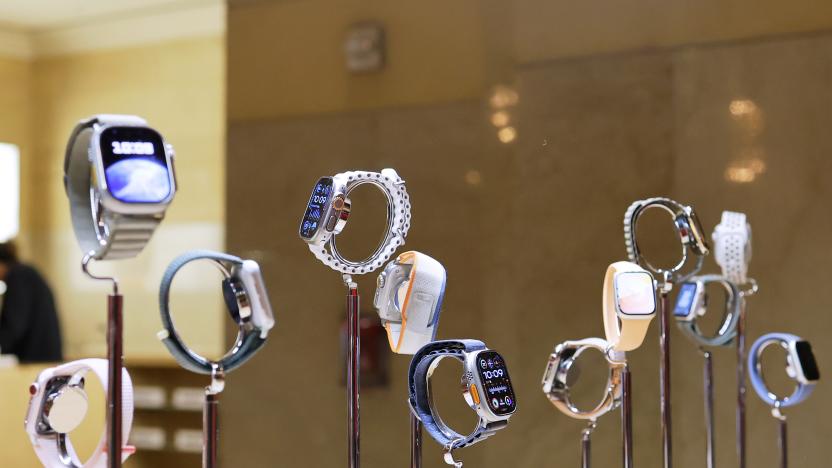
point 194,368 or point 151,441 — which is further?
point 151,441

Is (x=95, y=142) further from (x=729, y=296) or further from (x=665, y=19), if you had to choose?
(x=665, y=19)

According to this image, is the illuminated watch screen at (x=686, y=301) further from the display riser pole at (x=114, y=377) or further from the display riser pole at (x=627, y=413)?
the display riser pole at (x=114, y=377)

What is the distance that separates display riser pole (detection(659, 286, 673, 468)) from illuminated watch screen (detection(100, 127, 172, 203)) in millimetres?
1161

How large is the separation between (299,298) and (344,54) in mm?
835

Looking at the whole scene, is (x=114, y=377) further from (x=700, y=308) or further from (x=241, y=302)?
(x=700, y=308)

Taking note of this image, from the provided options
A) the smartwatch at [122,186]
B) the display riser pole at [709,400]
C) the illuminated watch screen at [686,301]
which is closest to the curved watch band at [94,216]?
the smartwatch at [122,186]

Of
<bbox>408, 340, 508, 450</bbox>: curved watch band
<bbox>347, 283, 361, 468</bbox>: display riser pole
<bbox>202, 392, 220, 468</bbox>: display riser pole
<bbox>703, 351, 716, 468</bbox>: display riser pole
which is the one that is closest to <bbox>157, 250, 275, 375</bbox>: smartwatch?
<bbox>202, 392, 220, 468</bbox>: display riser pole

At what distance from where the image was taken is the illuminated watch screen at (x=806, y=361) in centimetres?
250

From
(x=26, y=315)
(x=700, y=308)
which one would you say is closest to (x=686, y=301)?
(x=700, y=308)

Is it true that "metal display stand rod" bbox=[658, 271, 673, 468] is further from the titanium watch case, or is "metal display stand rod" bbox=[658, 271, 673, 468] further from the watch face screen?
the titanium watch case

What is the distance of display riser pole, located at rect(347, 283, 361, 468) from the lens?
67.5 inches

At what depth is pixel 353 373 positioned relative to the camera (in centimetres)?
175

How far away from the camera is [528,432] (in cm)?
334

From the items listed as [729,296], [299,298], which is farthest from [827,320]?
[299,298]
